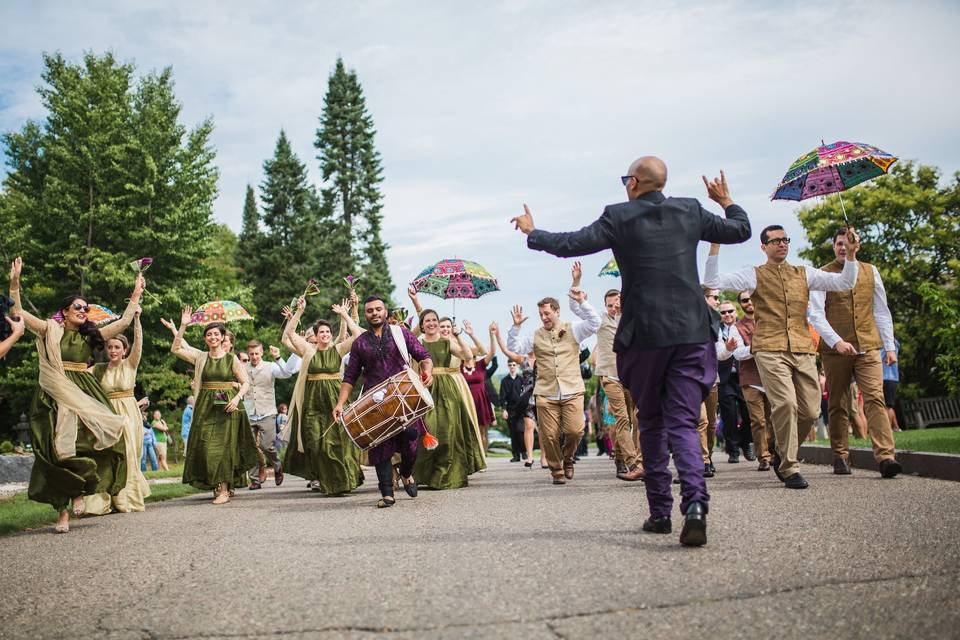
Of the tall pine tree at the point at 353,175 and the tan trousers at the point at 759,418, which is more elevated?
the tall pine tree at the point at 353,175

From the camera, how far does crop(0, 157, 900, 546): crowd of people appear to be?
536cm

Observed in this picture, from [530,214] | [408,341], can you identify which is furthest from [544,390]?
[530,214]

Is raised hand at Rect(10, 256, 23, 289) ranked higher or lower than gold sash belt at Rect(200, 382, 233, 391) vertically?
higher

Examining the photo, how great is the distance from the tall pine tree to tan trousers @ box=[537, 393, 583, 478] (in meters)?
37.9

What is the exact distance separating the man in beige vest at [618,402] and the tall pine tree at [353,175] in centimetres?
3772

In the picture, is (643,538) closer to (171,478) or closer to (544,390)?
(544,390)

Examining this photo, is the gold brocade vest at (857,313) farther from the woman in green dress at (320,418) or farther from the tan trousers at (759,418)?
the woman in green dress at (320,418)

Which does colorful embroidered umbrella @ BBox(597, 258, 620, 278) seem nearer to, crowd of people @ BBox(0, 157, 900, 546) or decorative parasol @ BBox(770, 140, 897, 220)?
crowd of people @ BBox(0, 157, 900, 546)

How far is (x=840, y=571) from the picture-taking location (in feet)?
12.9

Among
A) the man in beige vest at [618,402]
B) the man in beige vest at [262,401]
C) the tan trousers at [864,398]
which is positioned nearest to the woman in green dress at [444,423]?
the man in beige vest at [618,402]

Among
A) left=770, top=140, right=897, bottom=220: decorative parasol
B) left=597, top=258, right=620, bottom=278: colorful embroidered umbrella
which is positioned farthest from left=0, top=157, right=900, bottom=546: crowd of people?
left=597, top=258, right=620, bottom=278: colorful embroidered umbrella

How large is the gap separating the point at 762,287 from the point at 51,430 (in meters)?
6.54

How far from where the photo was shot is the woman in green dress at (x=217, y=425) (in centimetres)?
1061

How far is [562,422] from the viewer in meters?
11.1
